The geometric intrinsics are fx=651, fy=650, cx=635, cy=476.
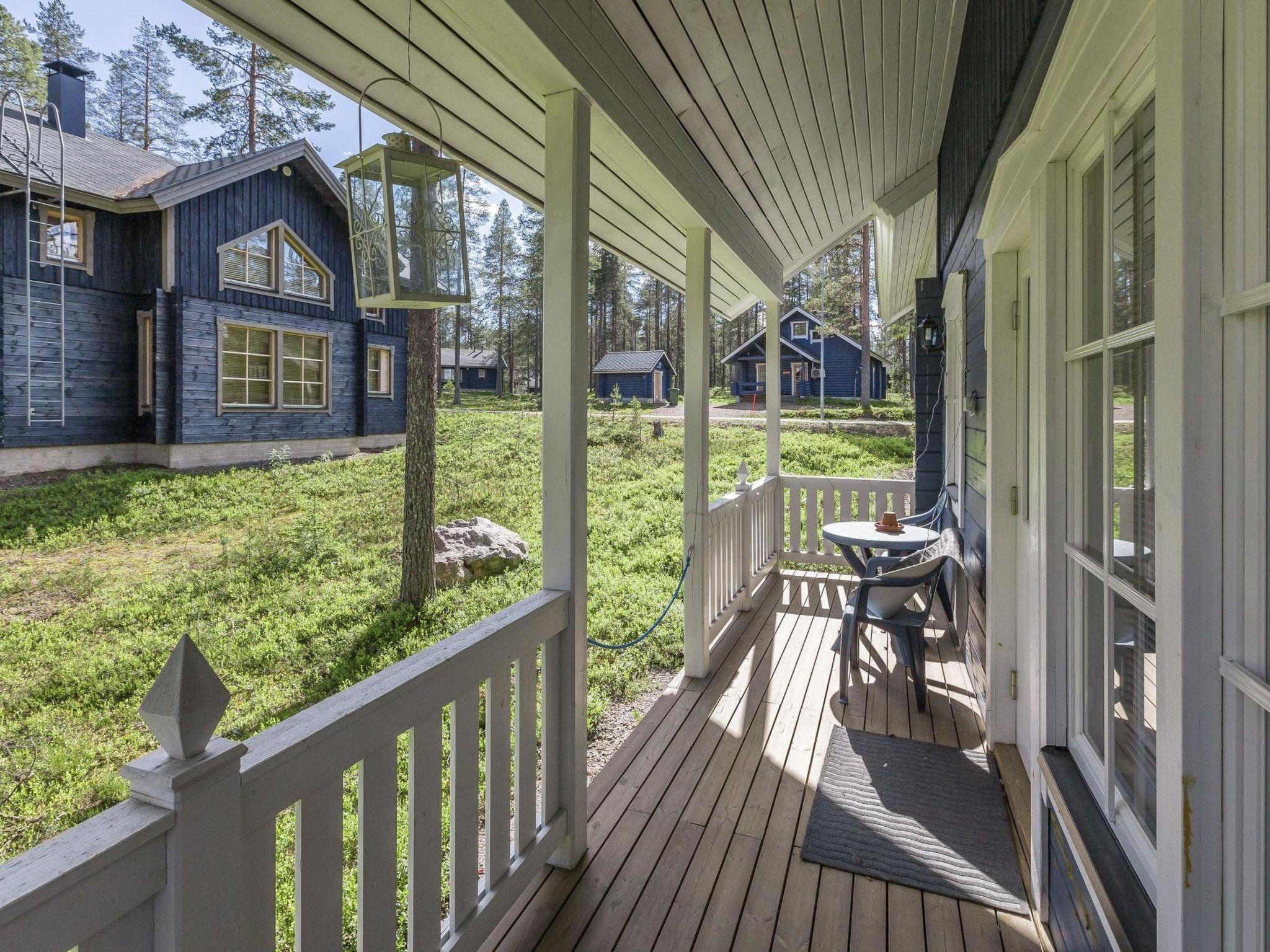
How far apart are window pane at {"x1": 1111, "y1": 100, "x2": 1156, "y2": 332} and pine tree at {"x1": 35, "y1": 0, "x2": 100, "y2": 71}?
29.0 feet

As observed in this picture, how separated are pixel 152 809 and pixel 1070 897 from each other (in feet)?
5.67

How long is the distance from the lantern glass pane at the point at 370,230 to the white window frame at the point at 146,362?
8.86 m

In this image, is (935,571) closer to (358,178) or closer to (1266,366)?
(1266,366)

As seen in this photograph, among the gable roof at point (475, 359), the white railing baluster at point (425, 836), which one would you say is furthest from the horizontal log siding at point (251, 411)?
the gable roof at point (475, 359)

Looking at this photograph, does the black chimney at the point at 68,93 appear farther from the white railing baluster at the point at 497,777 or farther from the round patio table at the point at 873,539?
the round patio table at the point at 873,539

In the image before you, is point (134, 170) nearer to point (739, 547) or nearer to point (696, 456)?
point (696, 456)

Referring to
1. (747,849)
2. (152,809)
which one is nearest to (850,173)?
(747,849)

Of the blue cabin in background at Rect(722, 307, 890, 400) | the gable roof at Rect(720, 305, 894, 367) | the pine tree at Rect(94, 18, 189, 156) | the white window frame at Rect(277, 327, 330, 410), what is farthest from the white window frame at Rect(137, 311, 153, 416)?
the blue cabin in background at Rect(722, 307, 890, 400)

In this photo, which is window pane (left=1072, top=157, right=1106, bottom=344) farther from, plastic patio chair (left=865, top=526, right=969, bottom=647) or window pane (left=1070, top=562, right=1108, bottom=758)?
plastic patio chair (left=865, top=526, right=969, bottom=647)

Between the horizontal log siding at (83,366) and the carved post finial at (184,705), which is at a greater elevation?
the horizontal log siding at (83,366)

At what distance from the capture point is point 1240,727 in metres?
0.70

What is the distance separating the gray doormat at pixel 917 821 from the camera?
6.40 feet

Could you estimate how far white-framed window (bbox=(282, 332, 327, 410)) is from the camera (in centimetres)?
1094

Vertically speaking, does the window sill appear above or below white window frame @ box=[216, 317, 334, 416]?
below
